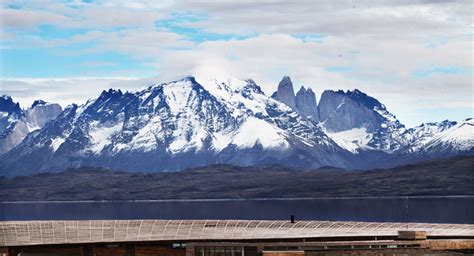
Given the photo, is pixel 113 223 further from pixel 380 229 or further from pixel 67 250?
pixel 380 229

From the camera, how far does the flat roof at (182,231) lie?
5340 inches

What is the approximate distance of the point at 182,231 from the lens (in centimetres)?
14312

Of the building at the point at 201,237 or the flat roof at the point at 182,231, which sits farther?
the flat roof at the point at 182,231

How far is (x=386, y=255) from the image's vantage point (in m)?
93.2

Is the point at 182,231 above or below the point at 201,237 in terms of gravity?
above

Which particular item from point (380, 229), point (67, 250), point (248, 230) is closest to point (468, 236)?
point (380, 229)

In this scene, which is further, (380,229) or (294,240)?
(380,229)

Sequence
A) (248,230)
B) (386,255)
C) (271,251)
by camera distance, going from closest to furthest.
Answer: (386,255), (271,251), (248,230)

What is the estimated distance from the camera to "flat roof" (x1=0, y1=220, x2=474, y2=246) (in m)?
136

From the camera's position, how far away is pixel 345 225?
151 m

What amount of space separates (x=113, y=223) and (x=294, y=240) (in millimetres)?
33121

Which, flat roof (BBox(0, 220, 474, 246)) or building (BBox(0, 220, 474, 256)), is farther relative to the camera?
flat roof (BBox(0, 220, 474, 246))

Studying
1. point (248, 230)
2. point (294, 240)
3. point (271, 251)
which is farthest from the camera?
point (248, 230)

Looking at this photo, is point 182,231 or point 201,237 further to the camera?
point 182,231
